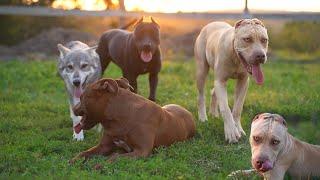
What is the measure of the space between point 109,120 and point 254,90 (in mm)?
5346

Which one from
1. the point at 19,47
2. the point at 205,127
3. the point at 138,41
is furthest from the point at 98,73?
the point at 19,47

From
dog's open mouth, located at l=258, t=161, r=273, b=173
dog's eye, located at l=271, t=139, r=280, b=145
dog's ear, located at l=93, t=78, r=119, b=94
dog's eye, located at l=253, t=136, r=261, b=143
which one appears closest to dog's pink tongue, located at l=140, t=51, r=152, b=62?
dog's ear, located at l=93, t=78, r=119, b=94

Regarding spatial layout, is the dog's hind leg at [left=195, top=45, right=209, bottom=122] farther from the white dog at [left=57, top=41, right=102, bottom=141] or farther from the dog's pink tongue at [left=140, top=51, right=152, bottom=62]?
the white dog at [left=57, top=41, right=102, bottom=141]

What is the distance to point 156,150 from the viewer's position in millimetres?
7059

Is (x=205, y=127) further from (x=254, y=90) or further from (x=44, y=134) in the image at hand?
(x=254, y=90)

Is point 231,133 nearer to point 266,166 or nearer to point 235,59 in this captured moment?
point 235,59

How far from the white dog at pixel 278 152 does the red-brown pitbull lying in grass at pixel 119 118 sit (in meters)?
1.32

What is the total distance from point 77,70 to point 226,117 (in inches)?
78.8

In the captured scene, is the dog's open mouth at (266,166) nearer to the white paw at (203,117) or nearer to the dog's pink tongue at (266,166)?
the dog's pink tongue at (266,166)

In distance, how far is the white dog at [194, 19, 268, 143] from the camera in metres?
7.66

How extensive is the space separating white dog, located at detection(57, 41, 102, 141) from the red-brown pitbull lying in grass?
1.25m

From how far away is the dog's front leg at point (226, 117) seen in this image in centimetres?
777

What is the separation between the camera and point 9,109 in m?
9.73

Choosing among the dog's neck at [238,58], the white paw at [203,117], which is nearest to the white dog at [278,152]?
the dog's neck at [238,58]
